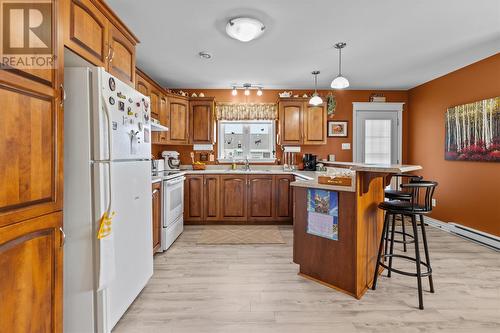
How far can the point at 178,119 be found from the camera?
14.6ft

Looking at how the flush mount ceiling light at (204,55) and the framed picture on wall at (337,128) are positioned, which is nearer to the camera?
the flush mount ceiling light at (204,55)

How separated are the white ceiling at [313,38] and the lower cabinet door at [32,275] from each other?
2027mm

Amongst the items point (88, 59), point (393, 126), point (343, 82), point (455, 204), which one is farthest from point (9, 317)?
point (393, 126)

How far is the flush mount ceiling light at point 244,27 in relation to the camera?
2408mm

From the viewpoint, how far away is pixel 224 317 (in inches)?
74.0

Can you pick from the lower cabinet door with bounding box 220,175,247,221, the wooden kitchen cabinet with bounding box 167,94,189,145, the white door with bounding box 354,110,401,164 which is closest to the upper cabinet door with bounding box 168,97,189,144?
the wooden kitchen cabinet with bounding box 167,94,189,145

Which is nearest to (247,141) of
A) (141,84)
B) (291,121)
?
(291,121)

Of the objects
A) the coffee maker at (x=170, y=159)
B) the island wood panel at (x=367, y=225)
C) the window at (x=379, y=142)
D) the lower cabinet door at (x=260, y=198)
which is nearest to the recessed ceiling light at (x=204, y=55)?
the coffee maker at (x=170, y=159)

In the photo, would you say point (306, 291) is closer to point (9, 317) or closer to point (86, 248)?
point (86, 248)

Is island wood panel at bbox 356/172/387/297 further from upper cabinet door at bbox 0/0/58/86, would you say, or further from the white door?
the white door

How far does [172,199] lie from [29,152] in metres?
2.33

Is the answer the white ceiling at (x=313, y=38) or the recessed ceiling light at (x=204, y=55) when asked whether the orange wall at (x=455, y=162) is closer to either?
the white ceiling at (x=313, y=38)

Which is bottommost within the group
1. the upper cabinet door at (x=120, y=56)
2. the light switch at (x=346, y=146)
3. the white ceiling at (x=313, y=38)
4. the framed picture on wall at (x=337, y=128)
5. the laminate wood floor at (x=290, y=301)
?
the laminate wood floor at (x=290, y=301)

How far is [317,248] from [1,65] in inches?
95.2
